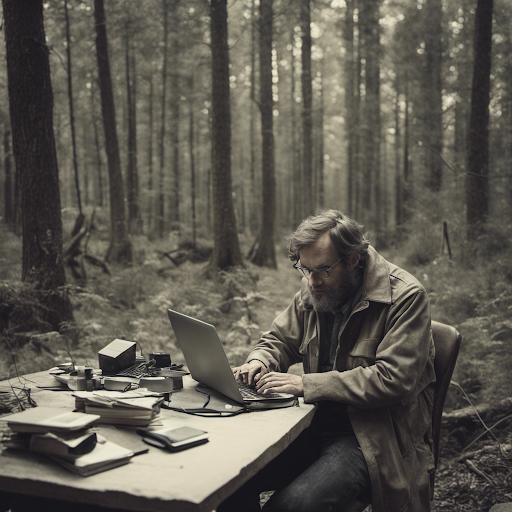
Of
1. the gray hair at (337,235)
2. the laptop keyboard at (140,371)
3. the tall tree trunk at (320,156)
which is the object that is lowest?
the laptop keyboard at (140,371)

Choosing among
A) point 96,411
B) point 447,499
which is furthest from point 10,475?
point 447,499

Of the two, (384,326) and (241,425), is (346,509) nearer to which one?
(241,425)

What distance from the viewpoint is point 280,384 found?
2.70 metres

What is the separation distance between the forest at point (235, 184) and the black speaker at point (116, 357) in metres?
2.51

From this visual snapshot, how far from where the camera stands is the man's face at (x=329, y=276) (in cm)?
293

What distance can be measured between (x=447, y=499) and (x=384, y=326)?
6.17ft

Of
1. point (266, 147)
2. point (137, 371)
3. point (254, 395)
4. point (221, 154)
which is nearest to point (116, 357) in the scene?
point (137, 371)

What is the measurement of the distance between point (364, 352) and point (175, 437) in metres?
1.25

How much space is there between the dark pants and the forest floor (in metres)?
1.55

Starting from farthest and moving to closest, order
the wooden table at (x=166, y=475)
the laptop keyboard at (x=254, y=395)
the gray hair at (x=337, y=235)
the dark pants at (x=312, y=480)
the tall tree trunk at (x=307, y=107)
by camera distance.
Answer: the tall tree trunk at (x=307, y=107), the gray hair at (x=337, y=235), the laptop keyboard at (x=254, y=395), the dark pants at (x=312, y=480), the wooden table at (x=166, y=475)

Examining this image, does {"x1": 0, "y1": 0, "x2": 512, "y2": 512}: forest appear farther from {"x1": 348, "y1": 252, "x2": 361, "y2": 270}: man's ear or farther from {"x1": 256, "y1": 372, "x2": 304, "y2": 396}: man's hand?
{"x1": 348, "y1": 252, "x2": 361, "y2": 270}: man's ear

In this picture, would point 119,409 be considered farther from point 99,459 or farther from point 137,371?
point 137,371

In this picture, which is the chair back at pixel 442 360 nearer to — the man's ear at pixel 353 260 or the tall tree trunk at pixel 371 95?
the man's ear at pixel 353 260

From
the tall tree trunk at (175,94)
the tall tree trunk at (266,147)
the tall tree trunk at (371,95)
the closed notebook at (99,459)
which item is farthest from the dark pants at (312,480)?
the tall tree trunk at (371,95)
